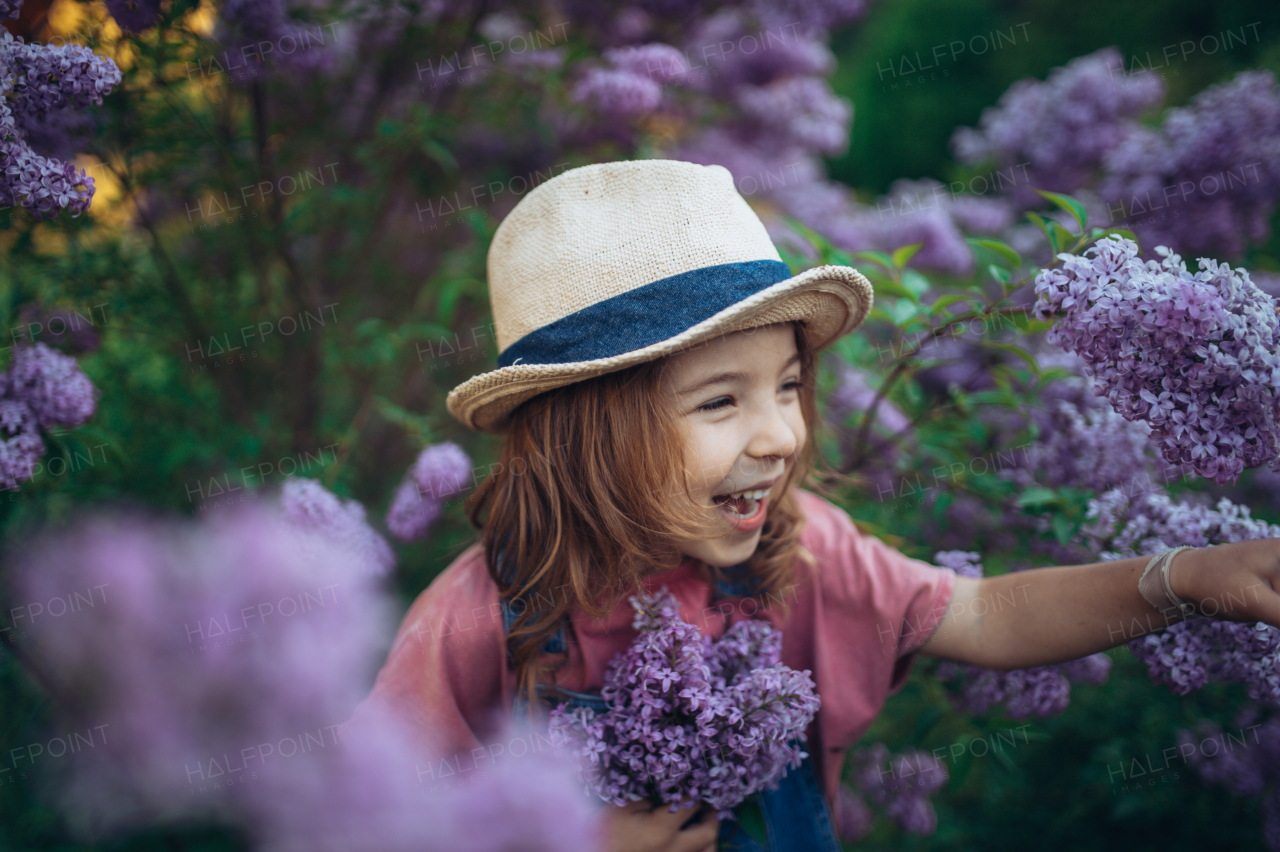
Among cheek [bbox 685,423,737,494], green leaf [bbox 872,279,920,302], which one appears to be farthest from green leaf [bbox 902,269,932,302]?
cheek [bbox 685,423,737,494]

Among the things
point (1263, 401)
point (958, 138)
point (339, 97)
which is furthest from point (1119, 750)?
point (339, 97)

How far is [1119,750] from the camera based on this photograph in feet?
5.49

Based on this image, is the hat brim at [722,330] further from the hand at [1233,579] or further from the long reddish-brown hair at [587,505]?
the hand at [1233,579]

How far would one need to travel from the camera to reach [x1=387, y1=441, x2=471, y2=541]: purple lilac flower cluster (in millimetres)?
1449

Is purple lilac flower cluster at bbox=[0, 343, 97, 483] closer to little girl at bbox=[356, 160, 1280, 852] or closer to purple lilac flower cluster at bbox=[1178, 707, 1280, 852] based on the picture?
little girl at bbox=[356, 160, 1280, 852]

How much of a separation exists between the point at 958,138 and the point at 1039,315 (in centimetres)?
237

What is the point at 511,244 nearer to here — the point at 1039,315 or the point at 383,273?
the point at 1039,315

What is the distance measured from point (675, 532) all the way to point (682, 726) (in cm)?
29

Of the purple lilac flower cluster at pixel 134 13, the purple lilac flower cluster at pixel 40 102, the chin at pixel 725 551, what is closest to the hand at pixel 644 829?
the chin at pixel 725 551

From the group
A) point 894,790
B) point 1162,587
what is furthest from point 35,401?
point 894,790

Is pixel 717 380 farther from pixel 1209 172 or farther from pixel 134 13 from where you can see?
pixel 1209 172

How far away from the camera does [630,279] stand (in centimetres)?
102

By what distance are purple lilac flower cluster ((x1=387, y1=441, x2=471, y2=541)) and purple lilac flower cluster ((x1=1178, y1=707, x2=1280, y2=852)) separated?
192 centimetres

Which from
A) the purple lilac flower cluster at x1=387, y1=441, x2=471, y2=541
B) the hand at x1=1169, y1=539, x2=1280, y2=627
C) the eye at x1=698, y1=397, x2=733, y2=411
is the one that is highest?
the eye at x1=698, y1=397, x2=733, y2=411
